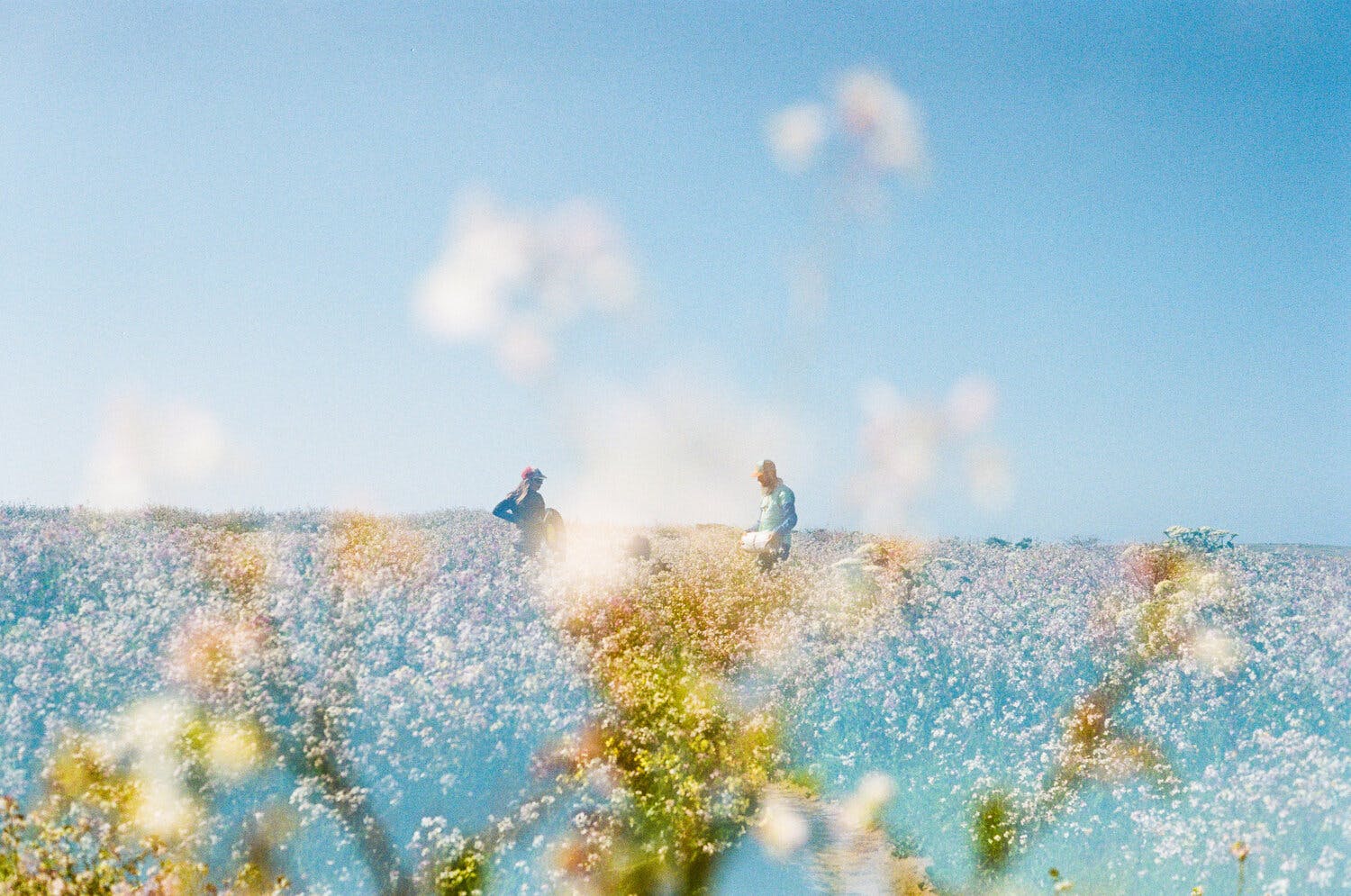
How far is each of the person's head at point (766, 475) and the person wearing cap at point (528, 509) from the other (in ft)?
10.6

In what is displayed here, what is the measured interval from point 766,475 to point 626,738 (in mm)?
8328

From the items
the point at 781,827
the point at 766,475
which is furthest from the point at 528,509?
the point at 781,827

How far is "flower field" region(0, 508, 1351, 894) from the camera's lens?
5301 millimetres

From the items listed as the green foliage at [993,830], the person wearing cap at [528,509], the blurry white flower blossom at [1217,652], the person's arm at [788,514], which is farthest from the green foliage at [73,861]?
the person's arm at [788,514]

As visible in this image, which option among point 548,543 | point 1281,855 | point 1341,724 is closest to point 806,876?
point 1281,855

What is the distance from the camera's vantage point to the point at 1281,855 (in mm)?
5086

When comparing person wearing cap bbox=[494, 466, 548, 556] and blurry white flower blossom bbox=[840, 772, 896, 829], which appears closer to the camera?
blurry white flower blossom bbox=[840, 772, 896, 829]

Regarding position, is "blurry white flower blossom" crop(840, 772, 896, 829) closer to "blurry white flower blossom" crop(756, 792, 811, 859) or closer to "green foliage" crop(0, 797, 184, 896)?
"blurry white flower blossom" crop(756, 792, 811, 859)

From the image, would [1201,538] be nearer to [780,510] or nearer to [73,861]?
[780,510]

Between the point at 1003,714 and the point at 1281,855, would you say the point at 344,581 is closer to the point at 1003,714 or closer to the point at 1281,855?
the point at 1003,714

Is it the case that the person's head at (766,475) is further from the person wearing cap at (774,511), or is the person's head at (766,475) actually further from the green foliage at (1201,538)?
the green foliage at (1201,538)

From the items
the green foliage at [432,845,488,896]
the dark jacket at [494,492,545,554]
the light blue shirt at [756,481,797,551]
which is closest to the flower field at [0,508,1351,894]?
the green foliage at [432,845,488,896]

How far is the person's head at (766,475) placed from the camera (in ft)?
49.1

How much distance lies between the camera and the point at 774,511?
15.1m
